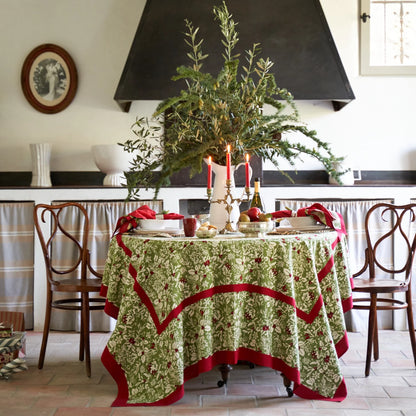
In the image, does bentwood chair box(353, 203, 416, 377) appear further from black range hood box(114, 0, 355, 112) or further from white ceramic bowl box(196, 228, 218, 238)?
black range hood box(114, 0, 355, 112)

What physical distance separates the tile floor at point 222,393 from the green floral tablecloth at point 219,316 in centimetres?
10

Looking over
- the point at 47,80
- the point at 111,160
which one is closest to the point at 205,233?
the point at 111,160

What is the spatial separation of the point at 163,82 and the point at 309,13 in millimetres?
1238

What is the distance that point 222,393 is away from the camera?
2871 millimetres

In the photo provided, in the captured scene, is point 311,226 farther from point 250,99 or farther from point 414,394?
point 414,394

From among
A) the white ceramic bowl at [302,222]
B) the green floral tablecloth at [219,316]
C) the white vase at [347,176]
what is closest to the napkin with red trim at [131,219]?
the green floral tablecloth at [219,316]

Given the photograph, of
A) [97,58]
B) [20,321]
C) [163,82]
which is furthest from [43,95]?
[20,321]

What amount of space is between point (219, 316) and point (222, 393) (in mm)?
520

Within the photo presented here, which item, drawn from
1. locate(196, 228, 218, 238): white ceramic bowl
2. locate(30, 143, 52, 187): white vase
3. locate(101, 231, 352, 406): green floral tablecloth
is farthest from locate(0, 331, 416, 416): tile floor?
locate(30, 143, 52, 187): white vase

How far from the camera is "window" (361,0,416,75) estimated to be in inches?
196

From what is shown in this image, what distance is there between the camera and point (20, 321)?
143 inches

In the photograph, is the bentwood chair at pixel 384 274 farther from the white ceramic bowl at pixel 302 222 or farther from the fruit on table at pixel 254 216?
the fruit on table at pixel 254 216

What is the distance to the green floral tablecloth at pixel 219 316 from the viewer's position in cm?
254

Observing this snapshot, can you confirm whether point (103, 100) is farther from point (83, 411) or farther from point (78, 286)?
point (83, 411)
